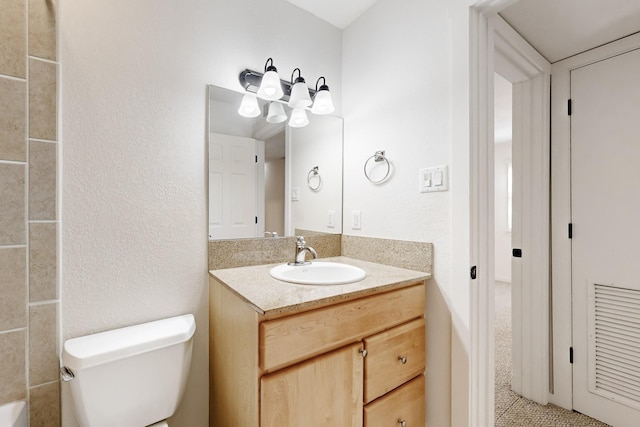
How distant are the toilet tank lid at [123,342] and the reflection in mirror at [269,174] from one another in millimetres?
434

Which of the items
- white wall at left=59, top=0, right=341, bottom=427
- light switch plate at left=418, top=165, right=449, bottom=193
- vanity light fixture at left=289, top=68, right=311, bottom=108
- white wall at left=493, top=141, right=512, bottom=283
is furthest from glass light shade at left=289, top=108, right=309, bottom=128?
white wall at left=493, top=141, right=512, bottom=283

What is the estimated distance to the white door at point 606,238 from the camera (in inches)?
60.7

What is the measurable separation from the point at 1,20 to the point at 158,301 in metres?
1.12

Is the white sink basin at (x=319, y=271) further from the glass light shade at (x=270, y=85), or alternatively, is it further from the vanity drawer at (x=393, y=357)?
the glass light shade at (x=270, y=85)

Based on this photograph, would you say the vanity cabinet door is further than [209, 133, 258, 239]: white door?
No

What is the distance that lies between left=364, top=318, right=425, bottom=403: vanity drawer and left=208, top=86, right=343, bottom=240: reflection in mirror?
75 cm

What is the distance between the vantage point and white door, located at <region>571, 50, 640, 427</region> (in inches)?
60.7

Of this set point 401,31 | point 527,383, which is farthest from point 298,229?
point 527,383

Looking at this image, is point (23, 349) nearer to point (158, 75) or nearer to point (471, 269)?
point (158, 75)

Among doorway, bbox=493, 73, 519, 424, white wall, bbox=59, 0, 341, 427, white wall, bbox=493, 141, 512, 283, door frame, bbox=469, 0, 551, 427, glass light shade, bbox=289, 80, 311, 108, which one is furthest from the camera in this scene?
white wall, bbox=493, 141, 512, 283

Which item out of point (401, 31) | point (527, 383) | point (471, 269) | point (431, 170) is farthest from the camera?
point (527, 383)

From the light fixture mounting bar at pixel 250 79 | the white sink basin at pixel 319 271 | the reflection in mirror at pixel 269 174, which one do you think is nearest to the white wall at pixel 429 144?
the reflection in mirror at pixel 269 174

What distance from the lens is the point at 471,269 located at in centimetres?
119

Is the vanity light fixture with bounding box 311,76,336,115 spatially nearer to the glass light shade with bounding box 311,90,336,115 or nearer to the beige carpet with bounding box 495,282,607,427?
the glass light shade with bounding box 311,90,336,115
